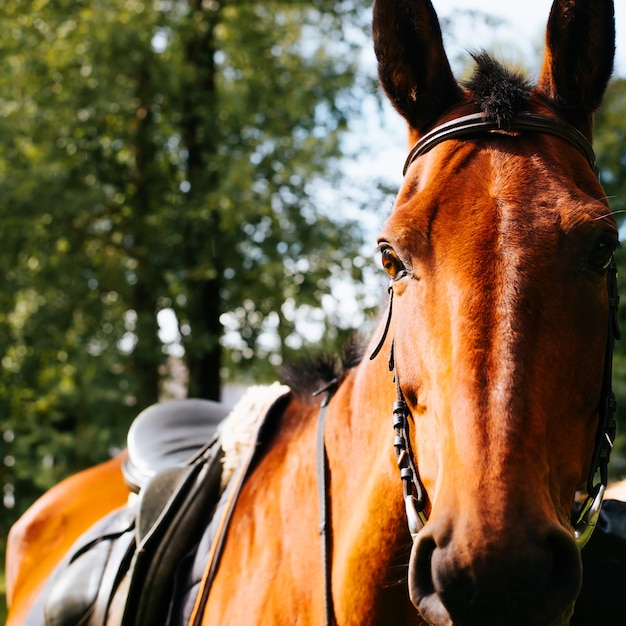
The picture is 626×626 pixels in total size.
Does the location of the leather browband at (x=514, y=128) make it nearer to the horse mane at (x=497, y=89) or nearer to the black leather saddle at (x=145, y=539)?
the horse mane at (x=497, y=89)

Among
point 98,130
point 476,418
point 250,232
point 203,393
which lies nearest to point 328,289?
point 250,232

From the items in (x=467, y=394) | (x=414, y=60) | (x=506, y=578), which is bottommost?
(x=506, y=578)

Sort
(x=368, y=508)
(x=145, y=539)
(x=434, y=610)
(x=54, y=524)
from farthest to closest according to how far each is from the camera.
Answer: (x=54, y=524) < (x=145, y=539) < (x=368, y=508) < (x=434, y=610)

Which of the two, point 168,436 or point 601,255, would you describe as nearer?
point 601,255

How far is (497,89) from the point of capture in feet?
6.07

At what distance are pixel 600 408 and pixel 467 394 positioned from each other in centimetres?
41

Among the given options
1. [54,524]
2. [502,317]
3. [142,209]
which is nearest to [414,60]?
[502,317]

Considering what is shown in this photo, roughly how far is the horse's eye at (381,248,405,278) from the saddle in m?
0.96

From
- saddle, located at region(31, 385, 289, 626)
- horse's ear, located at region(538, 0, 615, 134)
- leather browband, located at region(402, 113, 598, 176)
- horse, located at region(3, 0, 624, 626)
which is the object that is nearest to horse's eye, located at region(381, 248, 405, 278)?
horse, located at region(3, 0, 624, 626)

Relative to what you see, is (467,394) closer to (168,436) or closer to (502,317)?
(502,317)

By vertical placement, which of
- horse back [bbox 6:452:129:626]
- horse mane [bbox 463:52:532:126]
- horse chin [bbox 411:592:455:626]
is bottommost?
horse back [bbox 6:452:129:626]

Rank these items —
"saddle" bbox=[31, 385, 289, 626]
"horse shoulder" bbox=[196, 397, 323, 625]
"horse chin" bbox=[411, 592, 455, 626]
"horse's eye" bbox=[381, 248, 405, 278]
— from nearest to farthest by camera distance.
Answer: "horse chin" bbox=[411, 592, 455, 626] → "horse's eye" bbox=[381, 248, 405, 278] → "horse shoulder" bbox=[196, 397, 323, 625] → "saddle" bbox=[31, 385, 289, 626]

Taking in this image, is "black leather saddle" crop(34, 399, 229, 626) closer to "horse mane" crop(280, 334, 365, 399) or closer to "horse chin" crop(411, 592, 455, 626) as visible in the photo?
"horse mane" crop(280, 334, 365, 399)

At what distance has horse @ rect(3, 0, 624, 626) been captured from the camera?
136cm
